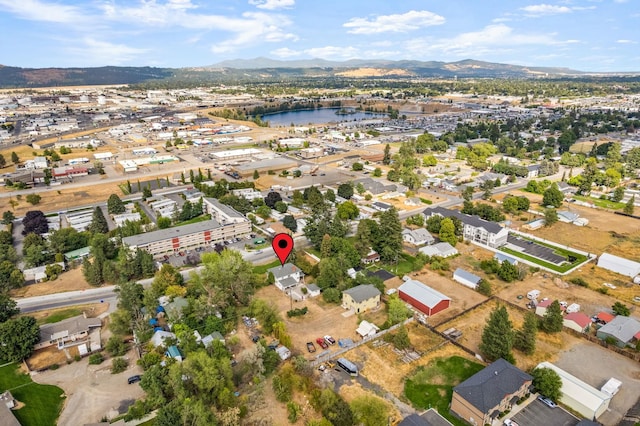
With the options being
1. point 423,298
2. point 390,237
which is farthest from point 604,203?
point 423,298

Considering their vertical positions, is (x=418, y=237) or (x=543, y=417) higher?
(x=418, y=237)

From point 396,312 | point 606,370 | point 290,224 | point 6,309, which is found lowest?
point 606,370

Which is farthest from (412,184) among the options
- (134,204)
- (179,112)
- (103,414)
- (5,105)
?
(5,105)

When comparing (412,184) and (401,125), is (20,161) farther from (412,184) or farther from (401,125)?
(401,125)

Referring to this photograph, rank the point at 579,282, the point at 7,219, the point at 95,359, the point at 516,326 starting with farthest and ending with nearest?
1. the point at 7,219
2. the point at 579,282
3. the point at 516,326
4. the point at 95,359

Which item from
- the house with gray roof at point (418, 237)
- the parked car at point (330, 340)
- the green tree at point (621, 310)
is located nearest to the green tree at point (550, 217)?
the house with gray roof at point (418, 237)

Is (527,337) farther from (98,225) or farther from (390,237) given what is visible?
(98,225)
